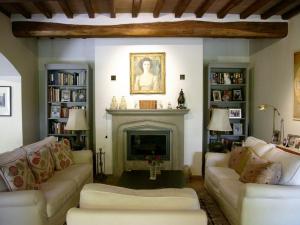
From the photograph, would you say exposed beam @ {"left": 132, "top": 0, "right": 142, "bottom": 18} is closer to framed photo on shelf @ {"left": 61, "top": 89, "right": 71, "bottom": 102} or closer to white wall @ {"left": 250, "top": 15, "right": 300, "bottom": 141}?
framed photo on shelf @ {"left": 61, "top": 89, "right": 71, "bottom": 102}

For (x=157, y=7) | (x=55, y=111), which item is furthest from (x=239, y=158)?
(x=55, y=111)

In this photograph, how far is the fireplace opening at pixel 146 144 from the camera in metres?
5.24

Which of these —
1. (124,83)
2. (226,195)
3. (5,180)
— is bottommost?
(226,195)

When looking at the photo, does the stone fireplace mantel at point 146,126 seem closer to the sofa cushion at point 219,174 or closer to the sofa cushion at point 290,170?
the sofa cushion at point 219,174

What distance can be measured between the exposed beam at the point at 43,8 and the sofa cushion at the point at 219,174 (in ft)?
11.5

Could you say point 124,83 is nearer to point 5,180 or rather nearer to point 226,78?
point 226,78

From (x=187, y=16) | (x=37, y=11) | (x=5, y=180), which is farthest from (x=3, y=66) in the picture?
(x=187, y=16)

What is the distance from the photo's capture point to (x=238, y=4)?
397 cm

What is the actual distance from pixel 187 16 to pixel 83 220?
154 inches

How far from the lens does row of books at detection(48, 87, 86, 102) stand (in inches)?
216

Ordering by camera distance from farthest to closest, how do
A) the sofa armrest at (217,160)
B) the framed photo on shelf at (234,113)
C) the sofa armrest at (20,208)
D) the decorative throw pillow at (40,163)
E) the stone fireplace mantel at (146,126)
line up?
the framed photo on shelf at (234,113) < the stone fireplace mantel at (146,126) < the sofa armrest at (217,160) < the decorative throw pillow at (40,163) < the sofa armrest at (20,208)

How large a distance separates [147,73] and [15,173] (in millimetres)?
3168

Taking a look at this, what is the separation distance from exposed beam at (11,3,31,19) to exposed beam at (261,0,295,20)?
3817 mm

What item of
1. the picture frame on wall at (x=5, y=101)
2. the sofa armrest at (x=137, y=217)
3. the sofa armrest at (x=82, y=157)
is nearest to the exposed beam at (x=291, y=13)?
the sofa armrest at (x=137, y=217)
